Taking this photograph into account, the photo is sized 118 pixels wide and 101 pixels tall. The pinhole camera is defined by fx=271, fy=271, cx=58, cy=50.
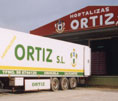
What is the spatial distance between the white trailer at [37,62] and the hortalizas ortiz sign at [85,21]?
336cm

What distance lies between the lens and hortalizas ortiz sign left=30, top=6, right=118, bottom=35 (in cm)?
2442

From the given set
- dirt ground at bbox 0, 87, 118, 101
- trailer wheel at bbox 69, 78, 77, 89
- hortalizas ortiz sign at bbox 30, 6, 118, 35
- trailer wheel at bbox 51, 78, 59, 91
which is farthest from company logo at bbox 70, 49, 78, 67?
dirt ground at bbox 0, 87, 118, 101

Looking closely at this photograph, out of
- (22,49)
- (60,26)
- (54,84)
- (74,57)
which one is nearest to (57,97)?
(22,49)

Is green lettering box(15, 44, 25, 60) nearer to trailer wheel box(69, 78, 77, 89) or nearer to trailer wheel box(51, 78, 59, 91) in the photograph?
trailer wheel box(51, 78, 59, 91)

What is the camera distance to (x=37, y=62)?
1805 cm

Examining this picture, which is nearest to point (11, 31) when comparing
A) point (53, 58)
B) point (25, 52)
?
point (25, 52)

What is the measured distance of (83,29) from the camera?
1032 inches

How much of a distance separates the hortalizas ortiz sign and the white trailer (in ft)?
11.0

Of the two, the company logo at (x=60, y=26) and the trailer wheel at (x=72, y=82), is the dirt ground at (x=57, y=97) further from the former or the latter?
the company logo at (x=60, y=26)

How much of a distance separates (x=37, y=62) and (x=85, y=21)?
985cm

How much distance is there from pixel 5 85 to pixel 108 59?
1493cm

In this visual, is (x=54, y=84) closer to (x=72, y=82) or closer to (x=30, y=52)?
(x=72, y=82)

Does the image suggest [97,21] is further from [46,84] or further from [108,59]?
[46,84]

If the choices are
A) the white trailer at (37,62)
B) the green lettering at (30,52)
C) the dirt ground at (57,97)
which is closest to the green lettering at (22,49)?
the white trailer at (37,62)
